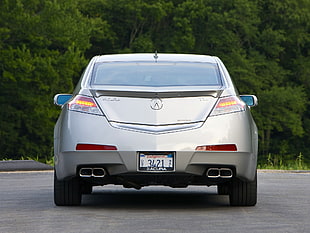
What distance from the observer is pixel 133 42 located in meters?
62.0

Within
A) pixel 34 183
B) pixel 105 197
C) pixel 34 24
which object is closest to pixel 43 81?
pixel 34 24

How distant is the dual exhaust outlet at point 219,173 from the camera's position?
10008 mm

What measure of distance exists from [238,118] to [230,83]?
0.54m

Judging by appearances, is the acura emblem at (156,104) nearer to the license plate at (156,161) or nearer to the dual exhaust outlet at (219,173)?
the license plate at (156,161)

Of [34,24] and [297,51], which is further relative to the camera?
[297,51]

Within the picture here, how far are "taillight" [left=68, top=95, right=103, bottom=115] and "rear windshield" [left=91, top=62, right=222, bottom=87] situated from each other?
0.32m

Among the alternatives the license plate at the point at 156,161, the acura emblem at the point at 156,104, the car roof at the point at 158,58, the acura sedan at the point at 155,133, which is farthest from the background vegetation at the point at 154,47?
the license plate at the point at 156,161

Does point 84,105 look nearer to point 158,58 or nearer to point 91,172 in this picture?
point 91,172

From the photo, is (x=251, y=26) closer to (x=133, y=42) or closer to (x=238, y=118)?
(x=133, y=42)

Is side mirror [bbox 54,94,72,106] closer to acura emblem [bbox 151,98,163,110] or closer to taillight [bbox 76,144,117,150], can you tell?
taillight [bbox 76,144,117,150]

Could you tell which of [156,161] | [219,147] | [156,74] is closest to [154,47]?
[156,74]

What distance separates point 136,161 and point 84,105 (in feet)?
2.64

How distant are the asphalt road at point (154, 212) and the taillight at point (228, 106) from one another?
98 cm

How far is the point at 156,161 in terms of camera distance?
9.81 meters
